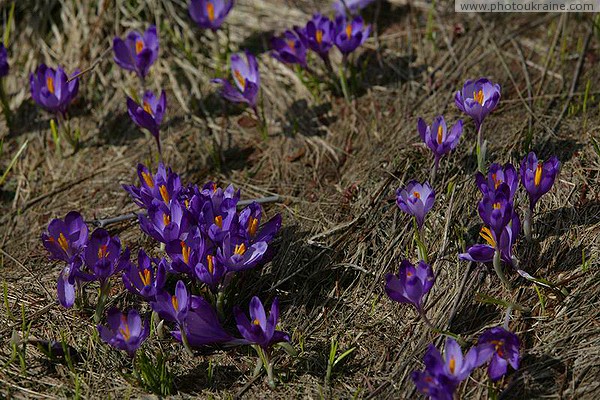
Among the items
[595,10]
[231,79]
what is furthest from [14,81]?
[595,10]

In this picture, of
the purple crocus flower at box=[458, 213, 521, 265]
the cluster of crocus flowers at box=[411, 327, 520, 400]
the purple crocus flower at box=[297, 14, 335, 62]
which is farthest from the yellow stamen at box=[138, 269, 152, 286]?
the purple crocus flower at box=[297, 14, 335, 62]

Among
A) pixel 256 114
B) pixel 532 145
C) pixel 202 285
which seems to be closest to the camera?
pixel 202 285

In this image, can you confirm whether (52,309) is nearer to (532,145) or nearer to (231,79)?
(231,79)

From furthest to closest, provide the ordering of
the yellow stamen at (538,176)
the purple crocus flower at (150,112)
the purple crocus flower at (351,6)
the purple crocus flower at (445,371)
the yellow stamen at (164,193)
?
the purple crocus flower at (351,6), the purple crocus flower at (150,112), the yellow stamen at (164,193), the yellow stamen at (538,176), the purple crocus flower at (445,371)

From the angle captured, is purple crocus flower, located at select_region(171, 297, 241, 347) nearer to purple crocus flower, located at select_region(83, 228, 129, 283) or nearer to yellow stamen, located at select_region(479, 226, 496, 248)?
purple crocus flower, located at select_region(83, 228, 129, 283)

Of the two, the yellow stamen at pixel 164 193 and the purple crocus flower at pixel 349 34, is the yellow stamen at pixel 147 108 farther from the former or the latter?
the purple crocus flower at pixel 349 34

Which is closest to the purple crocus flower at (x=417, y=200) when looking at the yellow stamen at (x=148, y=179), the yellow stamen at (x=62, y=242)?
the yellow stamen at (x=148, y=179)
